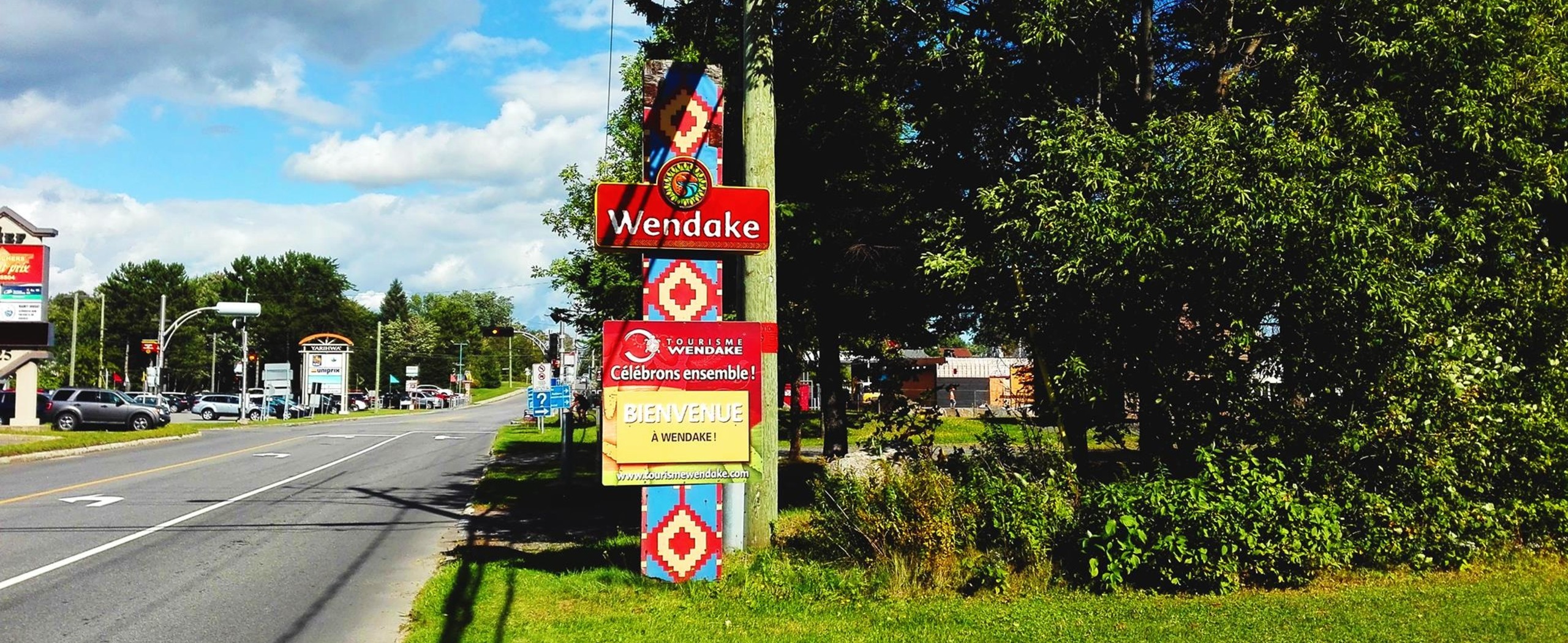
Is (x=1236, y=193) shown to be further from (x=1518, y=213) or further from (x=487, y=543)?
(x=487, y=543)

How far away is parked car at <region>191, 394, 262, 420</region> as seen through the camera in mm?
61062

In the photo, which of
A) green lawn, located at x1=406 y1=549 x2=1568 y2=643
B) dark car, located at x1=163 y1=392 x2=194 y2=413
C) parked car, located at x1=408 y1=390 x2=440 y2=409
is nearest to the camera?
green lawn, located at x1=406 y1=549 x2=1568 y2=643

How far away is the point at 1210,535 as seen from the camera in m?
8.64

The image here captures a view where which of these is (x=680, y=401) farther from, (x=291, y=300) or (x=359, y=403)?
(x=291, y=300)

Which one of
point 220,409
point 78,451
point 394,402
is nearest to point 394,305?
point 394,402

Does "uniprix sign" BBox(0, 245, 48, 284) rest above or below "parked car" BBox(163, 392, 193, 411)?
above

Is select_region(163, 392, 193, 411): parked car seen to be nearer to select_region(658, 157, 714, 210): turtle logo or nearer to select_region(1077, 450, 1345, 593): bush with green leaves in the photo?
select_region(658, 157, 714, 210): turtle logo

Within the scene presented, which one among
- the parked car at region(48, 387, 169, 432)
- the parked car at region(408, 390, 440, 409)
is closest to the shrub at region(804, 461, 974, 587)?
the parked car at region(48, 387, 169, 432)

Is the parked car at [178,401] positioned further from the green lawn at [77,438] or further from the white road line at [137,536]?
the white road line at [137,536]

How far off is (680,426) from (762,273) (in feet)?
6.17

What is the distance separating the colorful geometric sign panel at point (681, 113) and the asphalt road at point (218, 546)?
15.6 ft

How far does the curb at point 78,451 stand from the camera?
25.5 meters

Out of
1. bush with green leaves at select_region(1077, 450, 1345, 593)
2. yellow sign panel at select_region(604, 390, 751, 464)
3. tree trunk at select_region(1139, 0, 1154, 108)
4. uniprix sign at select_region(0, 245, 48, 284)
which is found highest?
uniprix sign at select_region(0, 245, 48, 284)

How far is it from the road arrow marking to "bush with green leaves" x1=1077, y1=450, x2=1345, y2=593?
15.1 metres
